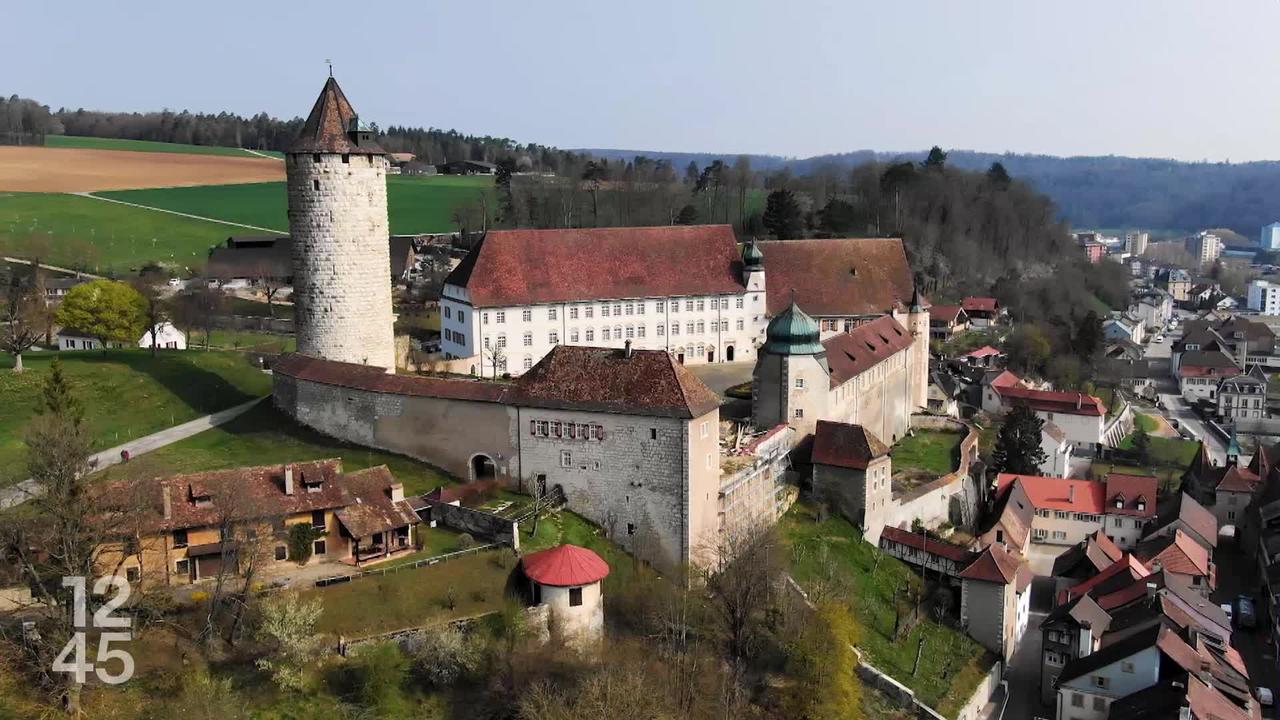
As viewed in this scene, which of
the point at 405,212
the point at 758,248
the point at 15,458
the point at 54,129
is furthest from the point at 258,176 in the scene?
the point at 15,458

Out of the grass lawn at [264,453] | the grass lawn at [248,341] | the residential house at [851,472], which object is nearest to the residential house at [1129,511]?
the residential house at [851,472]

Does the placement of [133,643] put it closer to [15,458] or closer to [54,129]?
[15,458]

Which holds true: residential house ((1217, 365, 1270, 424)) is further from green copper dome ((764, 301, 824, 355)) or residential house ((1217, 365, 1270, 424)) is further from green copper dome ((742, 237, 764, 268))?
green copper dome ((764, 301, 824, 355))

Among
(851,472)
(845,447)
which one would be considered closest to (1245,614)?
(851,472)

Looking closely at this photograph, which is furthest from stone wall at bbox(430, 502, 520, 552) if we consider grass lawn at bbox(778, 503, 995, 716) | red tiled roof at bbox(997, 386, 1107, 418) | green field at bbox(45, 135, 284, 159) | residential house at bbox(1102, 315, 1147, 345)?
green field at bbox(45, 135, 284, 159)

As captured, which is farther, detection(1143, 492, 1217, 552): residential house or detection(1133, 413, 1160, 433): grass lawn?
detection(1133, 413, 1160, 433): grass lawn

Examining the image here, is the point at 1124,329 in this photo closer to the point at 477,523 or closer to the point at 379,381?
the point at 379,381

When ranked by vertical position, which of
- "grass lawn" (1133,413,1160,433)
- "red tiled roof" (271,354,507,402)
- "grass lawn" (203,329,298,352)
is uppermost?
"red tiled roof" (271,354,507,402)
